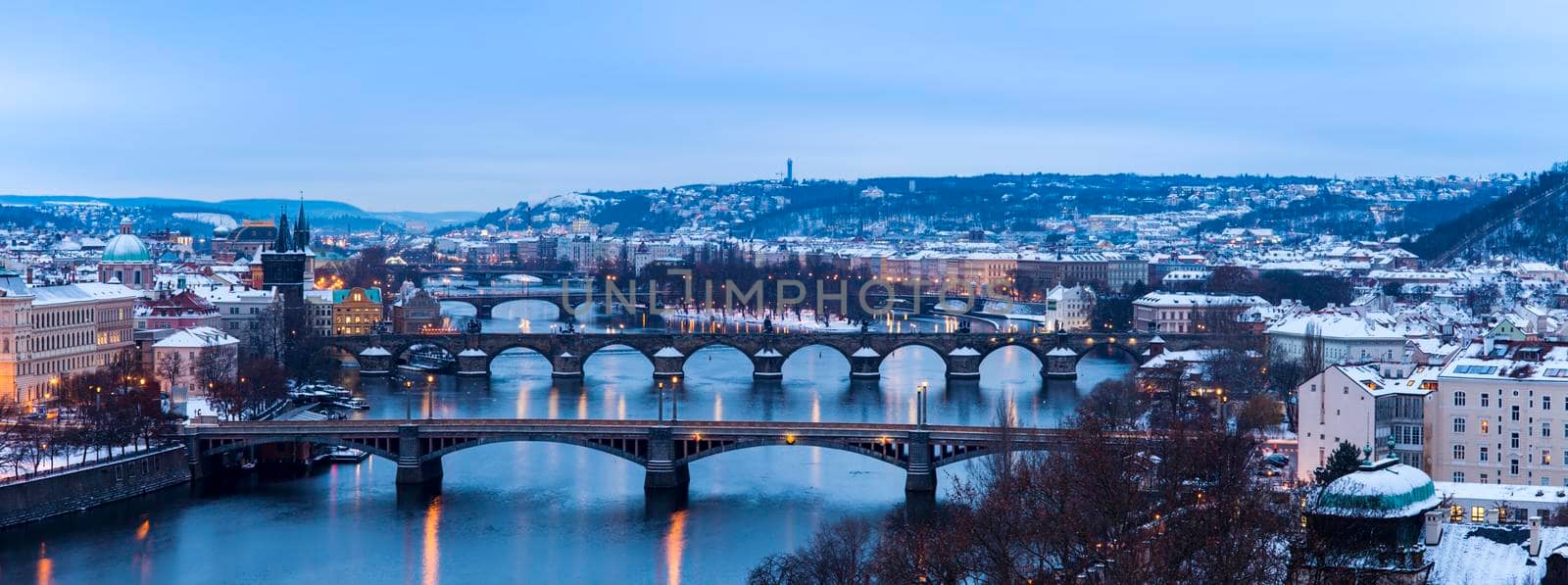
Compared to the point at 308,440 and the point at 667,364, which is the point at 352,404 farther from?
the point at 667,364

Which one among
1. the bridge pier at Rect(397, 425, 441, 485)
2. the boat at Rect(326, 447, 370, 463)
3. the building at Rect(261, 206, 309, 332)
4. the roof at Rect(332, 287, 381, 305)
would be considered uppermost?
the building at Rect(261, 206, 309, 332)

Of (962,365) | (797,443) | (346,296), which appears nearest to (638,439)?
(797,443)

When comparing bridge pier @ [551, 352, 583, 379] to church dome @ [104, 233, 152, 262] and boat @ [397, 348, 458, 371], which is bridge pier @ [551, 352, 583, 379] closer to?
boat @ [397, 348, 458, 371]

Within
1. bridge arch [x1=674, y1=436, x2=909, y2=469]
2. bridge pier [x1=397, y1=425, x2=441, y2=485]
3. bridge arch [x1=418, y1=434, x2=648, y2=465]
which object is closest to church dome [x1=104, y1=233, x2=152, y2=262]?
bridge pier [x1=397, y1=425, x2=441, y2=485]

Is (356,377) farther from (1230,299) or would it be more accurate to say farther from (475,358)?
A: (1230,299)

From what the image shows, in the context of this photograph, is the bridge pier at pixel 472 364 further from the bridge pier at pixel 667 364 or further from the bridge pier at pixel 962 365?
the bridge pier at pixel 962 365
